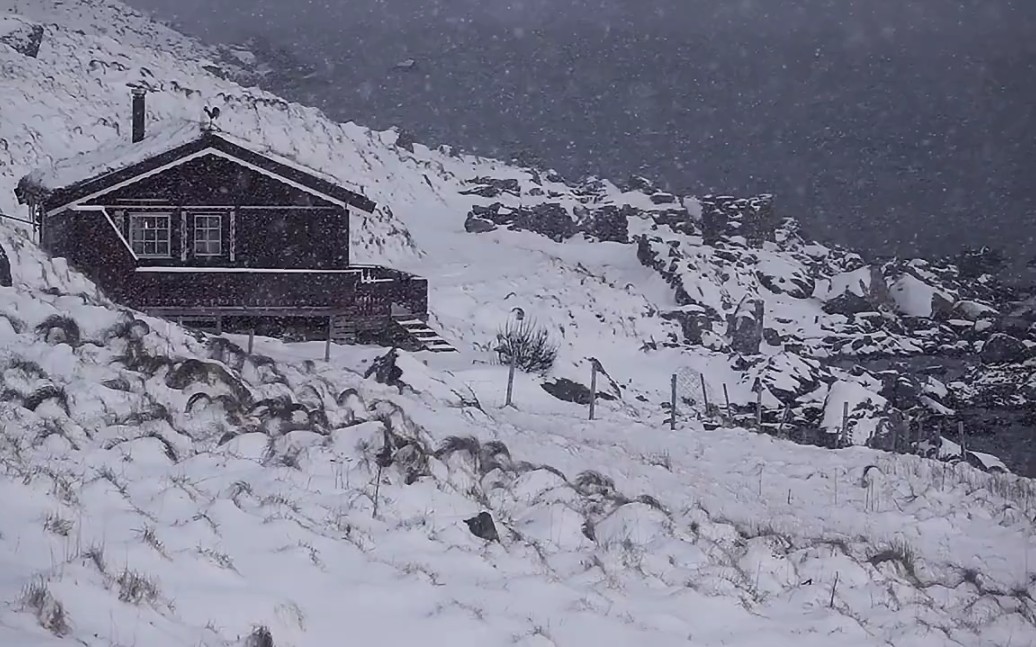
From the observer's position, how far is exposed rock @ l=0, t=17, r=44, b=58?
47188mm

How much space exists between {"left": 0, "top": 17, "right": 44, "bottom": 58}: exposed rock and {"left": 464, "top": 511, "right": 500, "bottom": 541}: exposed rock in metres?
46.1

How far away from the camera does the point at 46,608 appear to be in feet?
14.9

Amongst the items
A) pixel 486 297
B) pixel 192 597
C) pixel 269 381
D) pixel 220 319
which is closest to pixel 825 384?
pixel 486 297

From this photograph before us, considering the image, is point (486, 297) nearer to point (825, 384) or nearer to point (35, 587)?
point (825, 384)

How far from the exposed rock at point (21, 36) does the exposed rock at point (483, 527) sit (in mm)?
46123

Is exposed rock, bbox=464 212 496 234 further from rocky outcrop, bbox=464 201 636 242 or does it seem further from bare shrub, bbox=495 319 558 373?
bare shrub, bbox=495 319 558 373

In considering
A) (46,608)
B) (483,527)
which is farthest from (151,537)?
(483,527)

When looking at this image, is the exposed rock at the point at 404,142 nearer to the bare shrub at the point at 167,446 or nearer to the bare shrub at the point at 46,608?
the bare shrub at the point at 167,446

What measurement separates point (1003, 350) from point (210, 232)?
103 ft

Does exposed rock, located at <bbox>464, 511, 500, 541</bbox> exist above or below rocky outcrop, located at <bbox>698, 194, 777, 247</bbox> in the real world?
below

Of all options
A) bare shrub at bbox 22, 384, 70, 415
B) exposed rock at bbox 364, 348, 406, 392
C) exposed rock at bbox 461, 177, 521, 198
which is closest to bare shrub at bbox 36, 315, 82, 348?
bare shrub at bbox 22, 384, 70, 415

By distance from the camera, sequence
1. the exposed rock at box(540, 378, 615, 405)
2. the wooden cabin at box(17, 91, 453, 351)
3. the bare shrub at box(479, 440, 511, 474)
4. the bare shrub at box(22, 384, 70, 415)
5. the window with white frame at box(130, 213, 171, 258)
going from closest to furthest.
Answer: the bare shrub at box(22, 384, 70, 415) < the bare shrub at box(479, 440, 511, 474) < the wooden cabin at box(17, 91, 453, 351) < the window with white frame at box(130, 213, 171, 258) < the exposed rock at box(540, 378, 615, 405)

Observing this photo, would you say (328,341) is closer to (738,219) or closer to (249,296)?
(249,296)

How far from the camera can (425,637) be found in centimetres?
558
